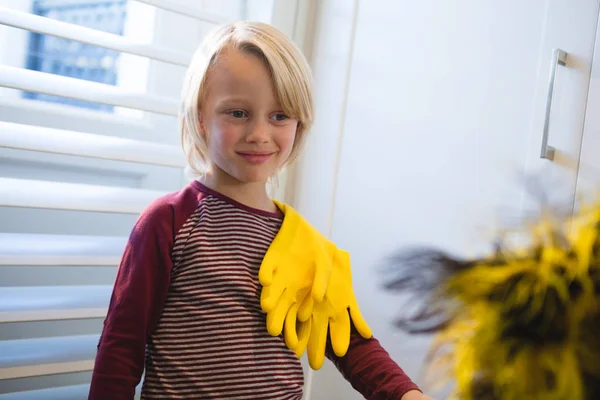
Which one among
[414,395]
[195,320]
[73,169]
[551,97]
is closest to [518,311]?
[414,395]

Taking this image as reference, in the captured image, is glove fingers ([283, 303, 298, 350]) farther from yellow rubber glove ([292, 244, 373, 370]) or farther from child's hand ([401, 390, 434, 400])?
child's hand ([401, 390, 434, 400])

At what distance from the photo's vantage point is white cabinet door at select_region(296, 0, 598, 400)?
3.05 ft

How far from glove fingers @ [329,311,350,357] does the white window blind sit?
0.36 m

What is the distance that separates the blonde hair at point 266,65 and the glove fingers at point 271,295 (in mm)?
200

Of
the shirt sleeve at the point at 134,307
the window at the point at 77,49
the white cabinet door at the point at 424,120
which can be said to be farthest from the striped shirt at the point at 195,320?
the window at the point at 77,49

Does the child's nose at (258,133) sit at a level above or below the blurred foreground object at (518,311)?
above

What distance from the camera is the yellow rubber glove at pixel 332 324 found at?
0.82m

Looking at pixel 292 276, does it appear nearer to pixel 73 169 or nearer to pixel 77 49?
pixel 73 169

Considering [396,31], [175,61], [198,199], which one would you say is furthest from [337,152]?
[198,199]

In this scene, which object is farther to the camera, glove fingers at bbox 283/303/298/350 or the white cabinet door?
the white cabinet door

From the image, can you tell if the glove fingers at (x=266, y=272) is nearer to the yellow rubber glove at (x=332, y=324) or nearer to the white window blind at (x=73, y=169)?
the yellow rubber glove at (x=332, y=324)

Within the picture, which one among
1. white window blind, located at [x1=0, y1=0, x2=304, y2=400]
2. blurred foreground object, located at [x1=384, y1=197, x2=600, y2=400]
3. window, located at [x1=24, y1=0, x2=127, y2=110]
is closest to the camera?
blurred foreground object, located at [x1=384, y1=197, x2=600, y2=400]

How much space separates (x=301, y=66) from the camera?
84 centimetres

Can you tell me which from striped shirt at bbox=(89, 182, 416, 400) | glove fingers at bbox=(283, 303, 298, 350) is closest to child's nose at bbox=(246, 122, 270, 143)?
striped shirt at bbox=(89, 182, 416, 400)
